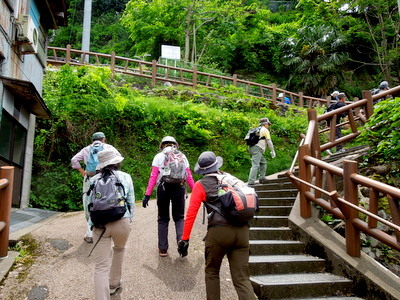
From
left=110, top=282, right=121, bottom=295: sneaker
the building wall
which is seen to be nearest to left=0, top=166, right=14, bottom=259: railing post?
left=110, top=282, right=121, bottom=295: sneaker

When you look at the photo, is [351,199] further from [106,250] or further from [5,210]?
[5,210]

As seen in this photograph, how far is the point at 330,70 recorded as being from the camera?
2558 centimetres

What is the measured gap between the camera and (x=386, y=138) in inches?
261

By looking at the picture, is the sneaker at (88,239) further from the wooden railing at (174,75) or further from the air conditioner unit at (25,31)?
the wooden railing at (174,75)

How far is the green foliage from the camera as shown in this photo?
623 centimetres

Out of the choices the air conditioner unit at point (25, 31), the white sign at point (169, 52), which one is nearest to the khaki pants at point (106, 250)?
the air conditioner unit at point (25, 31)

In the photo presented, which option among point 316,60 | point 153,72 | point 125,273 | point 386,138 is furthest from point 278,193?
point 316,60

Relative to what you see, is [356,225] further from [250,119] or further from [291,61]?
[291,61]

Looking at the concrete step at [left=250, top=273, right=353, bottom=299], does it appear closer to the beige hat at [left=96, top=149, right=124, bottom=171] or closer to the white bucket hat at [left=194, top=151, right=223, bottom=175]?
the white bucket hat at [left=194, top=151, right=223, bottom=175]

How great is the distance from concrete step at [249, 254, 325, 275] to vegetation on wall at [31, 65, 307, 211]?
20.7ft

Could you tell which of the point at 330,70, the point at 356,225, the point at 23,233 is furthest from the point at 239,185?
the point at 330,70

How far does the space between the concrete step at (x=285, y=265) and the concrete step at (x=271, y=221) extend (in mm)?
1164

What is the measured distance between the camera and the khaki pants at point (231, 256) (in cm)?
323

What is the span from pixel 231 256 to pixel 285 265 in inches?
61.6
